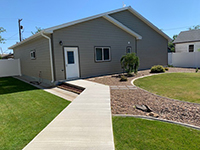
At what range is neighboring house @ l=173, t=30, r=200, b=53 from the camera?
21.8 meters

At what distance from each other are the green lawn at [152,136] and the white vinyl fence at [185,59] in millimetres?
15923

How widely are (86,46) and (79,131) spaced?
7.64 m

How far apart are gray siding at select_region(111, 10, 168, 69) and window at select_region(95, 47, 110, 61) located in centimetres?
327

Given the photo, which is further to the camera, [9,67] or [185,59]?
[185,59]

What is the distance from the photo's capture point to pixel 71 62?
9.50 metres

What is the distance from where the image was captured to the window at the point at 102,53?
10742 mm

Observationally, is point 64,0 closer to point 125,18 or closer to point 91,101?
point 125,18

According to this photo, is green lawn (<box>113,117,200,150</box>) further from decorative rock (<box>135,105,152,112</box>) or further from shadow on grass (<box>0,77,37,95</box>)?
shadow on grass (<box>0,77,37,95</box>)

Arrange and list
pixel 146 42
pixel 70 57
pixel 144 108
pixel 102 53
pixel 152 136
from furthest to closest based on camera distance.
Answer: pixel 146 42
pixel 102 53
pixel 70 57
pixel 144 108
pixel 152 136

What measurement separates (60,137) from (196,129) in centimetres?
289

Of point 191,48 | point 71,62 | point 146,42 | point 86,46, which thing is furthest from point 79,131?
point 191,48

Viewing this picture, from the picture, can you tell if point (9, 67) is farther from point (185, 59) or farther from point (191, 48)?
point (191, 48)

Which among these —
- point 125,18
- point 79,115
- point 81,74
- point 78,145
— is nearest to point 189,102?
point 79,115

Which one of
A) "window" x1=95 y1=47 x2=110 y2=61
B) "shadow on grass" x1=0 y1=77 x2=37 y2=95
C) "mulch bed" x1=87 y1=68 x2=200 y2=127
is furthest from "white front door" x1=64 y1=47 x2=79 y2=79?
"mulch bed" x1=87 y1=68 x2=200 y2=127
